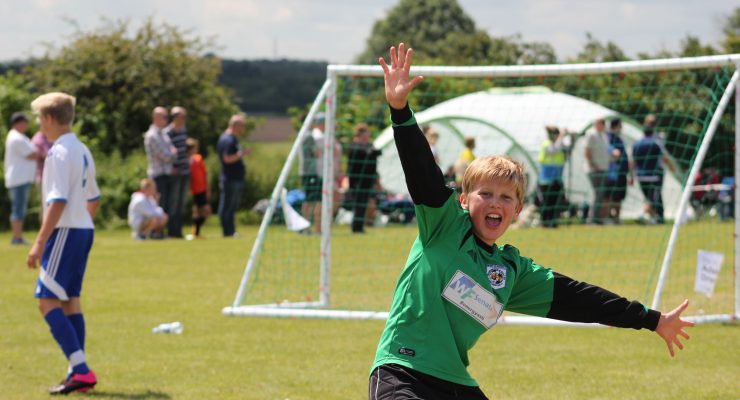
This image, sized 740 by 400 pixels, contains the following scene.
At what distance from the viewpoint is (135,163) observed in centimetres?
2336

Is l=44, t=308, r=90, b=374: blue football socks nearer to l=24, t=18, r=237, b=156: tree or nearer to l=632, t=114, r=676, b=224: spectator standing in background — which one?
l=632, t=114, r=676, b=224: spectator standing in background

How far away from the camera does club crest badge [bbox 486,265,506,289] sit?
14.7 ft

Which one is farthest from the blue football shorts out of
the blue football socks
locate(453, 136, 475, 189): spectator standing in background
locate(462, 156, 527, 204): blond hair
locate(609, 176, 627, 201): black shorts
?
locate(609, 176, 627, 201): black shorts

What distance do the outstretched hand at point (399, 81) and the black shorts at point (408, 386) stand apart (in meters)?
1.00

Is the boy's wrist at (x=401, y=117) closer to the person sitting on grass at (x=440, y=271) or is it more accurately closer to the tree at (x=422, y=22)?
the person sitting on grass at (x=440, y=271)

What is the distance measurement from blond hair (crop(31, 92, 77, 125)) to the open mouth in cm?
365

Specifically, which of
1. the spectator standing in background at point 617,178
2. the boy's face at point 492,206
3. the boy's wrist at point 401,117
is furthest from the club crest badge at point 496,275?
the spectator standing in background at point 617,178

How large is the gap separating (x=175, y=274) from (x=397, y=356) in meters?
9.74

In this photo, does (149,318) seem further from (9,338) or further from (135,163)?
(135,163)

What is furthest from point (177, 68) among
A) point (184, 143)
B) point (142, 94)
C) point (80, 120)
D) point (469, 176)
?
point (469, 176)

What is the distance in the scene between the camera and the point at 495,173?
4.35 m

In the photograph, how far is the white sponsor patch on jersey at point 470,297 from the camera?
14.2 ft

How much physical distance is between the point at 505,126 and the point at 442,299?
20.2 metres

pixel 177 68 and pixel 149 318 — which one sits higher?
pixel 177 68
